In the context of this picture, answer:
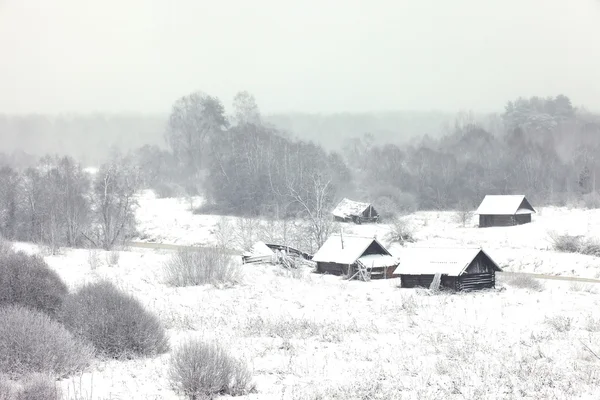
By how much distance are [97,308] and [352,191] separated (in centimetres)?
6537

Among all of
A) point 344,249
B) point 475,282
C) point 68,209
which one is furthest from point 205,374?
point 68,209

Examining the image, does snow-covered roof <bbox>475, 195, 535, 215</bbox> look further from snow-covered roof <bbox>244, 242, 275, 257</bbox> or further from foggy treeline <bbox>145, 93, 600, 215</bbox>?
snow-covered roof <bbox>244, 242, 275, 257</bbox>

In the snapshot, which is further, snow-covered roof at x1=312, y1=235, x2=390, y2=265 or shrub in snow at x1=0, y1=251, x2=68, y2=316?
snow-covered roof at x1=312, y1=235, x2=390, y2=265

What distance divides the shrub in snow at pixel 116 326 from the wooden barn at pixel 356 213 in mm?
46330

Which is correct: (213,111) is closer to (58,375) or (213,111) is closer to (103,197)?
(103,197)

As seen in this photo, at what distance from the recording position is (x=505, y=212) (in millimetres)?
58094

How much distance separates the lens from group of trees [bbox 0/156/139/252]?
46.6m

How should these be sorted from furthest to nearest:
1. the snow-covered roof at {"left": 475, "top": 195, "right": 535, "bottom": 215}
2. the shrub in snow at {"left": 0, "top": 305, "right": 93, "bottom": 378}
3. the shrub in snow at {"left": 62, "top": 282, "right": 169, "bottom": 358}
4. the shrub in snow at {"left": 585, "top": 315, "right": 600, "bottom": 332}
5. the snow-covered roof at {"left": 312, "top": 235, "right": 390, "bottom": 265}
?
the snow-covered roof at {"left": 475, "top": 195, "right": 535, "bottom": 215}, the snow-covered roof at {"left": 312, "top": 235, "right": 390, "bottom": 265}, the shrub in snow at {"left": 585, "top": 315, "right": 600, "bottom": 332}, the shrub in snow at {"left": 62, "top": 282, "right": 169, "bottom": 358}, the shrub in snow at {"left": 0, "top": 305, "right": 93, "bottom": 378}

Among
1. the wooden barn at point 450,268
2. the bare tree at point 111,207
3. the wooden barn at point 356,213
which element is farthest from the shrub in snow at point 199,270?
the wooden barn at point 356,213

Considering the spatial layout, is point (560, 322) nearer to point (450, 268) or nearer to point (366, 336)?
point (366, 336)

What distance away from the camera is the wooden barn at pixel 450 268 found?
2959cm

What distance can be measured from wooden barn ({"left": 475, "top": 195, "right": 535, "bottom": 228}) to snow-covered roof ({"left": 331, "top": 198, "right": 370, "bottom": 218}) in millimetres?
10989

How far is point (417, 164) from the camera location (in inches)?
3337

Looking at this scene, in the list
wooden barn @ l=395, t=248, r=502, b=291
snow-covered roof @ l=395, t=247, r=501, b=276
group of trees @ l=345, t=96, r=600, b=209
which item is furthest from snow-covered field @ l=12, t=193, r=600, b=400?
group of trees @ l=345, t=96, r=600, b=209
